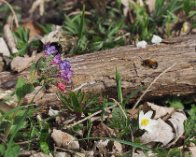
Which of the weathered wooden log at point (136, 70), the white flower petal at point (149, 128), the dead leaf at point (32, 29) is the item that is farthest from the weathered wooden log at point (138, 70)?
the dead leaf at point (32, 29)

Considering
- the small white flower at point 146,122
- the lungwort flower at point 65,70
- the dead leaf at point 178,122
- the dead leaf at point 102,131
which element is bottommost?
the dead leaf at point 178,122

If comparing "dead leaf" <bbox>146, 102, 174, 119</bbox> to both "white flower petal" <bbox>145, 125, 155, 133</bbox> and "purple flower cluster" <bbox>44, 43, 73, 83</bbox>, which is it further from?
"purple flower cluster" <bbox>44, 43, 73, 83</bbox>

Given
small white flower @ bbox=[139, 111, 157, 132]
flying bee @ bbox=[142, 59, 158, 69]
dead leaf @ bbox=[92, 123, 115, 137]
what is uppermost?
flying bee @ bbox=[142, 59, 158, 69]

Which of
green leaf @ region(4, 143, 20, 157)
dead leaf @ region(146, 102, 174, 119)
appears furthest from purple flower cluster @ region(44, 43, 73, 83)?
dead leaf @ region(146, 102, 174, 119)

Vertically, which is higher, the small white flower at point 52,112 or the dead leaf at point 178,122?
the small white flower at point 52,112

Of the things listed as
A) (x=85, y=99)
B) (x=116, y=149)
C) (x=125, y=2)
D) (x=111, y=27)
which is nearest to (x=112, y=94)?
(x=85, y=99)

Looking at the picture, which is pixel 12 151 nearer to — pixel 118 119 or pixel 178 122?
pixel 118 119

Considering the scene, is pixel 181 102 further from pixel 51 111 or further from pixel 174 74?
pixel 51 111

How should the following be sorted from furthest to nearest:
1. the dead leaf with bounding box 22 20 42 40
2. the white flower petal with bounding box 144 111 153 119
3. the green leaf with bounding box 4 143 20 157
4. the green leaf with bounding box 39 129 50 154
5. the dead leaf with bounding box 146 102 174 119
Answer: the dead leaf with bounding box 22 20 42 40 < the dead leaf with bounding box 146 102 174 119 < the white flower petal with bounding box 144 111 153 119 < the green leaf with bounding box 39 129 50 154 < the green leaf with bounding box 4 143 20 157

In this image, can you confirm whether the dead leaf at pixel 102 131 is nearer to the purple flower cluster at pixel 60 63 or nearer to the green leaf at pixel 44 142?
the green leaf at pixel 44 142
